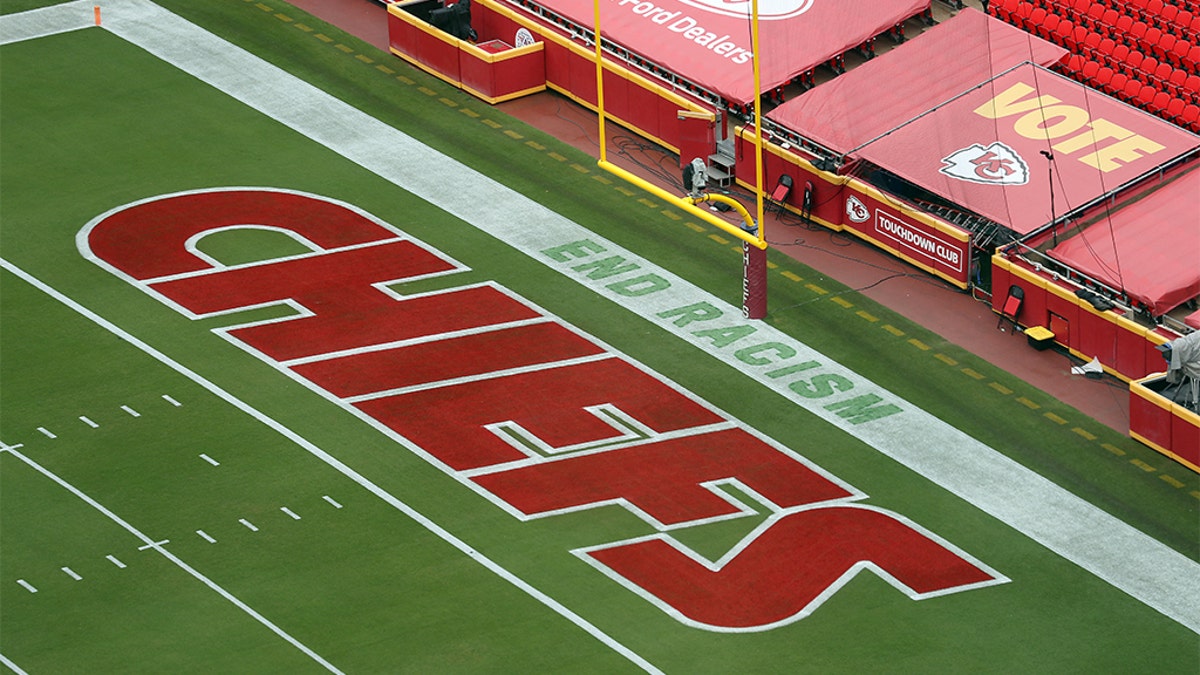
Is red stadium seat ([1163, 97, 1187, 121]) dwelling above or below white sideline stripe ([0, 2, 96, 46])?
below

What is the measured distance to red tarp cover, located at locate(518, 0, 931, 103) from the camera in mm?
43062

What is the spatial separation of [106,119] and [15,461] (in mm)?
12027

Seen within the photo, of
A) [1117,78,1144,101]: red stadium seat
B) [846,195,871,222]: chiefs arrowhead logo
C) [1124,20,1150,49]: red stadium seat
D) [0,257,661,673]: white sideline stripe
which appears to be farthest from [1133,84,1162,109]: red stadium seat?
[0,257,661,673]: white sideline stripe

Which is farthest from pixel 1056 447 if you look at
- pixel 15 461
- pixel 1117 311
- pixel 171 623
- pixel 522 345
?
pixel 15 461

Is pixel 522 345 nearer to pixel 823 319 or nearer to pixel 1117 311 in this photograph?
pixel 823 319

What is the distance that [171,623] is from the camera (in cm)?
3055

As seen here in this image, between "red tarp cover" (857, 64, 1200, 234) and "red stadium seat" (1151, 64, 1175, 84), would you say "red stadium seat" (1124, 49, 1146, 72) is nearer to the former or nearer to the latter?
"red stadium seat" (1151, 64, 1175, 84)

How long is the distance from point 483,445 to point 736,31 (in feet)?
42.0

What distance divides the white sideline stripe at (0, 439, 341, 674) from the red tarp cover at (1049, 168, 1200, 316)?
47.6ft

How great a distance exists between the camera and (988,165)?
39250mm

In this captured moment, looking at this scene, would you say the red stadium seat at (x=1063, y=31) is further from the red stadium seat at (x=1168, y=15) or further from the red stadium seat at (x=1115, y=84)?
the red stadium seat at (x=1168, y=15)

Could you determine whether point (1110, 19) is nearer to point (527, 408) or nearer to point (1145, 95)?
point (1145, 95)

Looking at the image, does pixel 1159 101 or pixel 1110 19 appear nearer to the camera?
pixel 1159 101

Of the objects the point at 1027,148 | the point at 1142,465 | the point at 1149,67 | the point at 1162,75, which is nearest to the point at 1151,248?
the point at 1027,148
